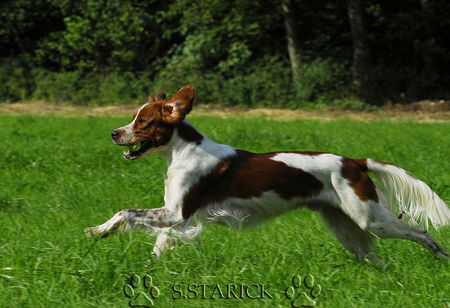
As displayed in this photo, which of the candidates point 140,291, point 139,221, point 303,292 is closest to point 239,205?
point 139,221

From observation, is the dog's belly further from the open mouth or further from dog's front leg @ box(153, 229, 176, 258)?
the open mouth

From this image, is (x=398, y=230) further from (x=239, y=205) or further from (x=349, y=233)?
(x=239, y=205)

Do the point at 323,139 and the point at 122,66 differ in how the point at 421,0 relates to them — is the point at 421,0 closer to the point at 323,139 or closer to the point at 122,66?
the point at 122,66

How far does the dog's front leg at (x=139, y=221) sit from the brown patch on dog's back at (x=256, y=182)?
1.02ft

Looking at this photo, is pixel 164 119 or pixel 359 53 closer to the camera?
pixel 164 119

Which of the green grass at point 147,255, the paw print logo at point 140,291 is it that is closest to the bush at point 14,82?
the green grass at point 147,255

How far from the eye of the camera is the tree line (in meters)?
22.9

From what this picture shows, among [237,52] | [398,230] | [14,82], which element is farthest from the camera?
[14,82]

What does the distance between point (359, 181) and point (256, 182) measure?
80 centimetres

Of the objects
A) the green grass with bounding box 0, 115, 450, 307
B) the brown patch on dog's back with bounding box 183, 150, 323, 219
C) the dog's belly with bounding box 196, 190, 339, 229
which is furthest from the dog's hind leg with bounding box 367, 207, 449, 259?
the brown patch on dog's back with bounding box 183, 150, 323, 219

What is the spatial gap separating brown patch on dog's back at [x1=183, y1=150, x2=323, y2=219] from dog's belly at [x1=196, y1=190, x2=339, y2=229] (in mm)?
35

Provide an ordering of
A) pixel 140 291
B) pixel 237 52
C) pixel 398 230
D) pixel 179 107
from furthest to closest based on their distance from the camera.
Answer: pixel 237 52 < pixel 398 230 < pixel 179 107 < pixel 140 291

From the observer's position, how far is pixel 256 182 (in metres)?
4.93

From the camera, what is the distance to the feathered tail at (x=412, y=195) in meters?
5.20
